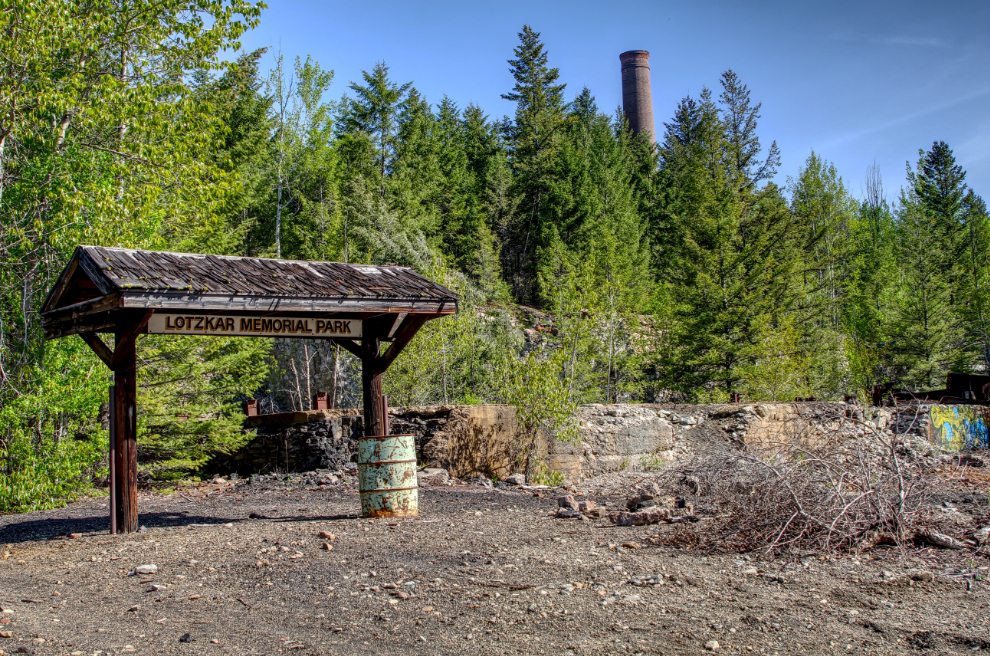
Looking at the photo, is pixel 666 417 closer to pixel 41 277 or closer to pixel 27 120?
pixel 41 277

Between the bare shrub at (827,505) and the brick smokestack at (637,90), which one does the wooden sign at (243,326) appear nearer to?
the bare shrub at (827,505)

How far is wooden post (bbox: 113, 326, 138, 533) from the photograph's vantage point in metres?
7.86

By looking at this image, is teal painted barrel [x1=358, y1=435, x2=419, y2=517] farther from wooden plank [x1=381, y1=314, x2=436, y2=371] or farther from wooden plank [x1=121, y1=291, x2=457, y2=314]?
wooden plank [x1=121, y1=291, x2=457, y2=314]

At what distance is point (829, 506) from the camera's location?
21.0 feet

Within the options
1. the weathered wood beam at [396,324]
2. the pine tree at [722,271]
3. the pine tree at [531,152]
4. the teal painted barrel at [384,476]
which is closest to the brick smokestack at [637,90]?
the pine tree at [531,152]

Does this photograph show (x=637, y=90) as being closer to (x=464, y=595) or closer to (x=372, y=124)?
(x=372, y=124)

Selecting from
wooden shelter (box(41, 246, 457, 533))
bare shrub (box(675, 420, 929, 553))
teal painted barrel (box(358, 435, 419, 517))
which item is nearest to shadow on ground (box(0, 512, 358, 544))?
teal painted barrel (box(358, 435, 419, 517))

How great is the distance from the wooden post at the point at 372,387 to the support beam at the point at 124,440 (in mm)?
2565

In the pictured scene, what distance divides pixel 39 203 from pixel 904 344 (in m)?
37.2

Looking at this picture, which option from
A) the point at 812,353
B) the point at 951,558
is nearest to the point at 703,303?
the point at 812,353

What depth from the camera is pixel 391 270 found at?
372 inches

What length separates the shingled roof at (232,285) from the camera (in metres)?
7.19

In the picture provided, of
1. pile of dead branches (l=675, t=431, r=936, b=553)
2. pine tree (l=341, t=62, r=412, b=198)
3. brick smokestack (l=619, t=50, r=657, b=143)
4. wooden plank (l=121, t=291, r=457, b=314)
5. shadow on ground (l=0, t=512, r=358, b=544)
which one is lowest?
shadow on ground (l=0, t=512, r=358, b=544)

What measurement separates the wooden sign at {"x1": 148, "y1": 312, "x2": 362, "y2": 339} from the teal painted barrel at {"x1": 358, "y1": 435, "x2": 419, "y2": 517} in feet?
4.64
